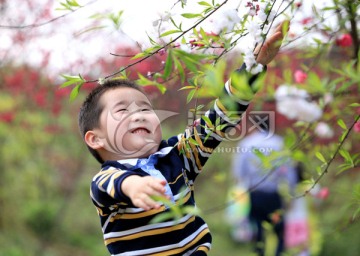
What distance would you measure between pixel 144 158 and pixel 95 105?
232 millimetres

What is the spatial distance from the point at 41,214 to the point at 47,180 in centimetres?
40

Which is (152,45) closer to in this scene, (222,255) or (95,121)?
(95,121)

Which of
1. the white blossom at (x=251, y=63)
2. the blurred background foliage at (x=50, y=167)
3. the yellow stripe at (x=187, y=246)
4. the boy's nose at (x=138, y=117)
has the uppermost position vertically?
the white blossom at (x=251, y=63)

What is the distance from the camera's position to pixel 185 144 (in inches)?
65.9

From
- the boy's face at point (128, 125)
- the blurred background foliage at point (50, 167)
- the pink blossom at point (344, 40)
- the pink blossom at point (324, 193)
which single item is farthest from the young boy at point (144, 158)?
the blurred background foliage at point (50, 167)

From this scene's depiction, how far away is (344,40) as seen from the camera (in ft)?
7.79

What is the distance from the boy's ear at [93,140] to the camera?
1766mm

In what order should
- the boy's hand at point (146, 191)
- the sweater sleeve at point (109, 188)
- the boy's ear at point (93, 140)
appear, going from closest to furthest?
1. the boy's hand at point (146, 191)
2. the sweater sleeve at point (109, 188)
3. the boy's ear at point (93, 140)

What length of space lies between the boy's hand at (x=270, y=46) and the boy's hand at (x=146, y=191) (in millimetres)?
494

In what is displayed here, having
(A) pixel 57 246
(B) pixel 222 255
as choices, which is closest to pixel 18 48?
(A) pixel 57 246

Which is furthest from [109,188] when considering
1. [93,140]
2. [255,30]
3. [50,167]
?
[50,167]

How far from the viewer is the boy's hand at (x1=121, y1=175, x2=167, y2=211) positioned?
1.18m
